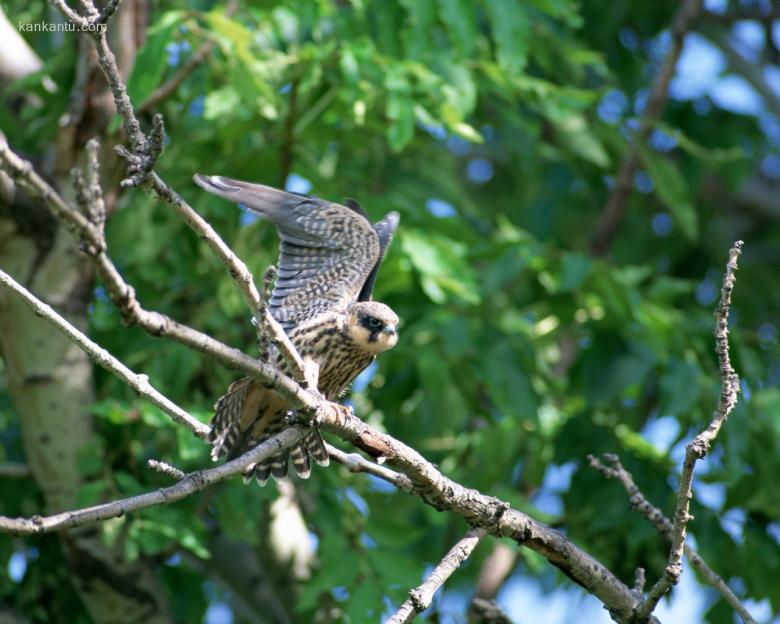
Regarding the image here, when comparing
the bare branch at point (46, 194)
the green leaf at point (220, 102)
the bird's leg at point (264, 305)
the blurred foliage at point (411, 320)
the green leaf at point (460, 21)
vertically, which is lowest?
the blurred foliage at point (411, 320)

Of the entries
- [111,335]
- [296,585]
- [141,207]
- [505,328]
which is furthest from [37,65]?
[296,585]

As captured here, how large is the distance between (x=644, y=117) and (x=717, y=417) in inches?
197

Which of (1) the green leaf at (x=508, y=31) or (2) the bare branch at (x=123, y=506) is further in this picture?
(1) the green leaf at (x=508, y=31)

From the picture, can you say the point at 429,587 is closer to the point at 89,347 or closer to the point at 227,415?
the point at 89,347

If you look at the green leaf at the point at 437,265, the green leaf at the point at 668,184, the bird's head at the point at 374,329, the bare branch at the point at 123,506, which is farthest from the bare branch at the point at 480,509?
the green leaf at the point at 668,184

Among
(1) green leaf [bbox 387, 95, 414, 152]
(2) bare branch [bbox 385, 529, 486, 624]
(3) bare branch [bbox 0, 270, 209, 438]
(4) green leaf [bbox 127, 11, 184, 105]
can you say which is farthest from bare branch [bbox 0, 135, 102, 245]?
(1) green leaf [bbox 387, 95, 414, 152]

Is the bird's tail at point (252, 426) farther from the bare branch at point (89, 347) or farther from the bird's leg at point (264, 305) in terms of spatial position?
the bird's leg at point (264, 305)

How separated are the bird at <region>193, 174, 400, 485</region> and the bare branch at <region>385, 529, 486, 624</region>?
0.91 metres

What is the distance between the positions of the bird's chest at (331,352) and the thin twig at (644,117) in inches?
140

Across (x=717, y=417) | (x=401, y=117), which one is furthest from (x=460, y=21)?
(x=717, y=417)

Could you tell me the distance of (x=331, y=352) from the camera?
185 inches

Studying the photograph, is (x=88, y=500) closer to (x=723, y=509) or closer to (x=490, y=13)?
(x=490, y=13)

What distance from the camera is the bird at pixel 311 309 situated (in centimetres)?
452

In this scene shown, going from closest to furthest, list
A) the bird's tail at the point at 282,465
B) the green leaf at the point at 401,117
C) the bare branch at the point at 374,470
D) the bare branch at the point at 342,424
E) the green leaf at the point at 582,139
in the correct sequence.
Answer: the bare branch at the point at 342,424 → the bare branch at the point at 374,470 → the bird's tail at the point at 282,465 → the green leaf at the point at 401,117 → the green leaf at the point at 582,139
